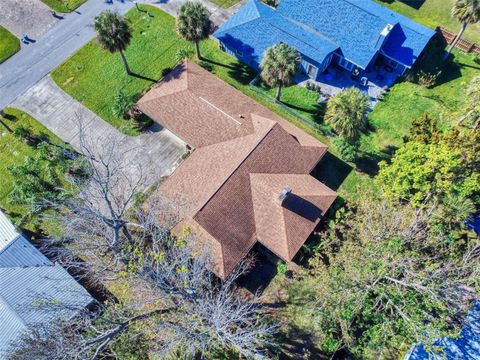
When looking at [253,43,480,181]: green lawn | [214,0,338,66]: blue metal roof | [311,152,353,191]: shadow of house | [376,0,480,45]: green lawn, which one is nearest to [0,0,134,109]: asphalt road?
[214,0,338,66]: blue metal roof

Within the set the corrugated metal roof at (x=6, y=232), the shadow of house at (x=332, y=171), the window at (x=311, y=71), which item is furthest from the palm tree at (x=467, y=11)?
the corrugated metal roof at (x=6, y=232)

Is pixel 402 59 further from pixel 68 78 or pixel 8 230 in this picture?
pixel 8 230

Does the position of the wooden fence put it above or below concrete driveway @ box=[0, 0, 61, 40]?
above

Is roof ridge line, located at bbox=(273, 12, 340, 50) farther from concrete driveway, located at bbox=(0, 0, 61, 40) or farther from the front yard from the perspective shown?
concrete driveway, located at bbox=(0, 0, 61, 40)

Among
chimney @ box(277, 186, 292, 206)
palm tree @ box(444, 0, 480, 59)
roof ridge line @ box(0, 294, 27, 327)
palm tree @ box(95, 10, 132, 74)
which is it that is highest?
palm tree @ box(444, 0, 480, 59)

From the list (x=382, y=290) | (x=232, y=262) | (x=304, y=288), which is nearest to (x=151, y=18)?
(x=232, y=262)

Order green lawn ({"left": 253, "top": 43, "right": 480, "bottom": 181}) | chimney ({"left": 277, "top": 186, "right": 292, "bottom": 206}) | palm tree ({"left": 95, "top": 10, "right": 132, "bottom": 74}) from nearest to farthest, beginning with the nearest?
1. chimney ({"left": 277, "top": 186, "right": 292, "bottom": 206})
2. palm tree ({"left": 95, "top": 10, "right": 132, "bottom": 74})
3. green lawn ({"left": 253, "top": 43, "right": 480, "bottom": 181})
